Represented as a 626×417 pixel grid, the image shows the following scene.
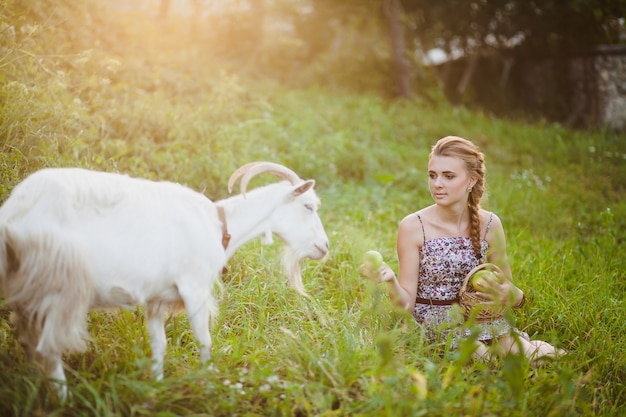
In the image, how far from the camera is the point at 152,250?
2.25 m

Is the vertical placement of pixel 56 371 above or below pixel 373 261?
below

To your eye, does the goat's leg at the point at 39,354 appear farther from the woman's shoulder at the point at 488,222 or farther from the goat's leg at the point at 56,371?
the woman's shoulder at the point at 488,222

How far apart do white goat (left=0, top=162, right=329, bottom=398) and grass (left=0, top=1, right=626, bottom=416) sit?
0.72ft

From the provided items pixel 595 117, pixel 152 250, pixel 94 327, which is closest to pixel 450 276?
pixel 152 250

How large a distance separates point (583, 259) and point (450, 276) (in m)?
1.95

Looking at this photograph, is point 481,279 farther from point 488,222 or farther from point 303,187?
point 303,187

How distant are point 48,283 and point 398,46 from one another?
1042cm

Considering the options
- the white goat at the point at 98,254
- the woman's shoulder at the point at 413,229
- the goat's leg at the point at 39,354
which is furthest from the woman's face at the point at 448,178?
the goat's leg at the point at 39,354

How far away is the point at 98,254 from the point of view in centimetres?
215

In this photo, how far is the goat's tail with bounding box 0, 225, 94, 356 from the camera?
206 centimetres

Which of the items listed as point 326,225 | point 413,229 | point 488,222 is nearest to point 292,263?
point 413,229

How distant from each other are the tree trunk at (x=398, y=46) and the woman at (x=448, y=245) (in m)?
8.37

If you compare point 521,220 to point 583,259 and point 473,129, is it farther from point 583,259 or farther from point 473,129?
point 473,129

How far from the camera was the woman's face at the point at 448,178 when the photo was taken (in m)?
3.25
